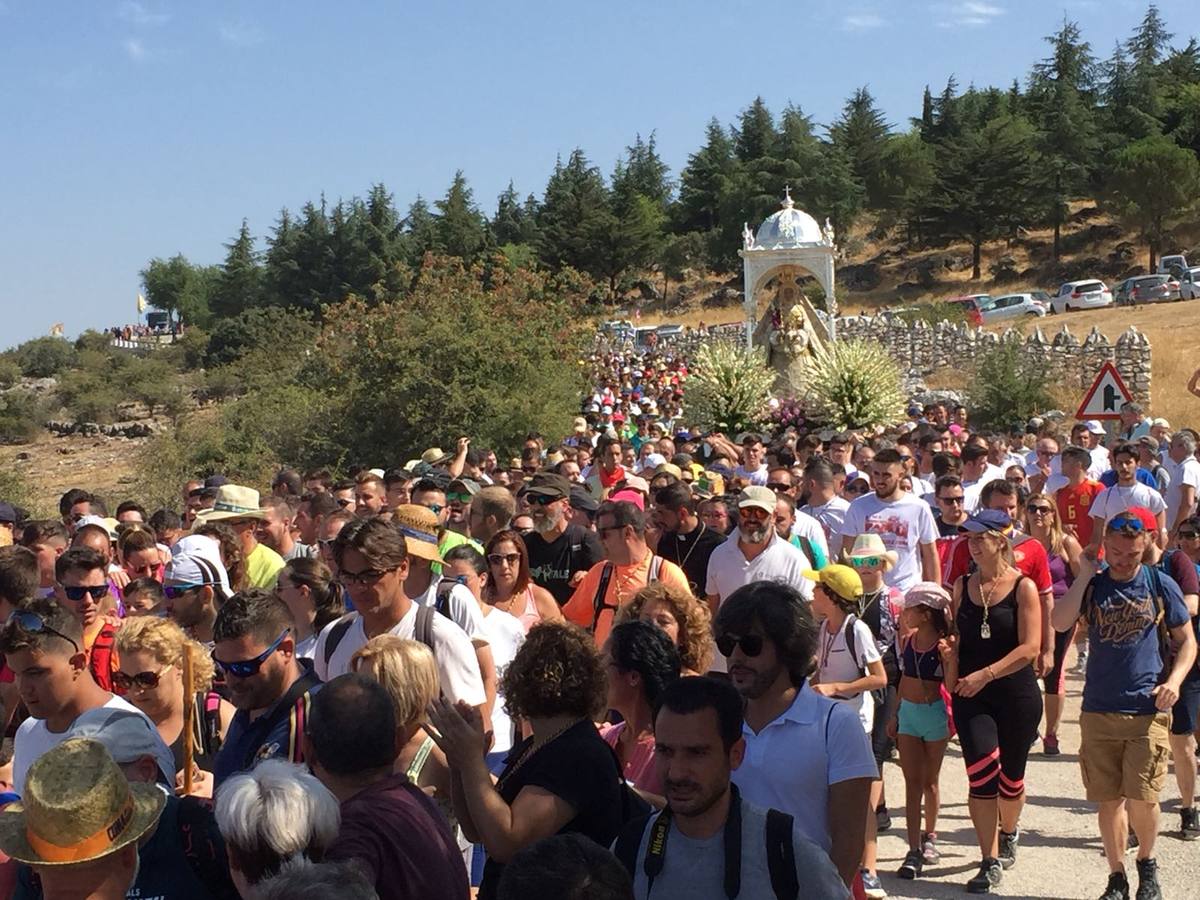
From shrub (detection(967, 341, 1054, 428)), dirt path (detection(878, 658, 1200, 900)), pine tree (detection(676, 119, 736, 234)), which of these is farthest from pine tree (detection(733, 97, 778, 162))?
dirt path (detection(878, 658, 1200, 900))

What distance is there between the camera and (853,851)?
395 centimetres

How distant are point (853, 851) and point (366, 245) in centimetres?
7505

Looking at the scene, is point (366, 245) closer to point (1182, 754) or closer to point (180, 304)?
point (180, 304)

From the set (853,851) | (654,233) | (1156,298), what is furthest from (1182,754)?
(654,233)

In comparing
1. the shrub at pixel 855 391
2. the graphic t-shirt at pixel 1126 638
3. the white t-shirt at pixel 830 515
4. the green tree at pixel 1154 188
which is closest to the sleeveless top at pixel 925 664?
the graphic t-shirt at pixel 1126 638

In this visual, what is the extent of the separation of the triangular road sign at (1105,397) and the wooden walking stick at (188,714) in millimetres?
11753

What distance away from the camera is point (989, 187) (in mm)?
64375

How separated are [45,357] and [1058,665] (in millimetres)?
71436

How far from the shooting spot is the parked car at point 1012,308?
49031 mm

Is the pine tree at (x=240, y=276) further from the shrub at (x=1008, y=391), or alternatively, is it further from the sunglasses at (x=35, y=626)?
the sunglasses at (x=35, y=626)

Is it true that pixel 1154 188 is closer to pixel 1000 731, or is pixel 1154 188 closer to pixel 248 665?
pixel 1000 731

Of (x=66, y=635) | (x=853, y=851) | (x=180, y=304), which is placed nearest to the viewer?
(x=853, y=851)

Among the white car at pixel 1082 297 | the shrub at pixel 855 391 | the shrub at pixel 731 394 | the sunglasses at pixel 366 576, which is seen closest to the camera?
the sunglasses at pixel 366 576

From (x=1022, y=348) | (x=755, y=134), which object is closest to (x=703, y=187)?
(x=755, y=134)
